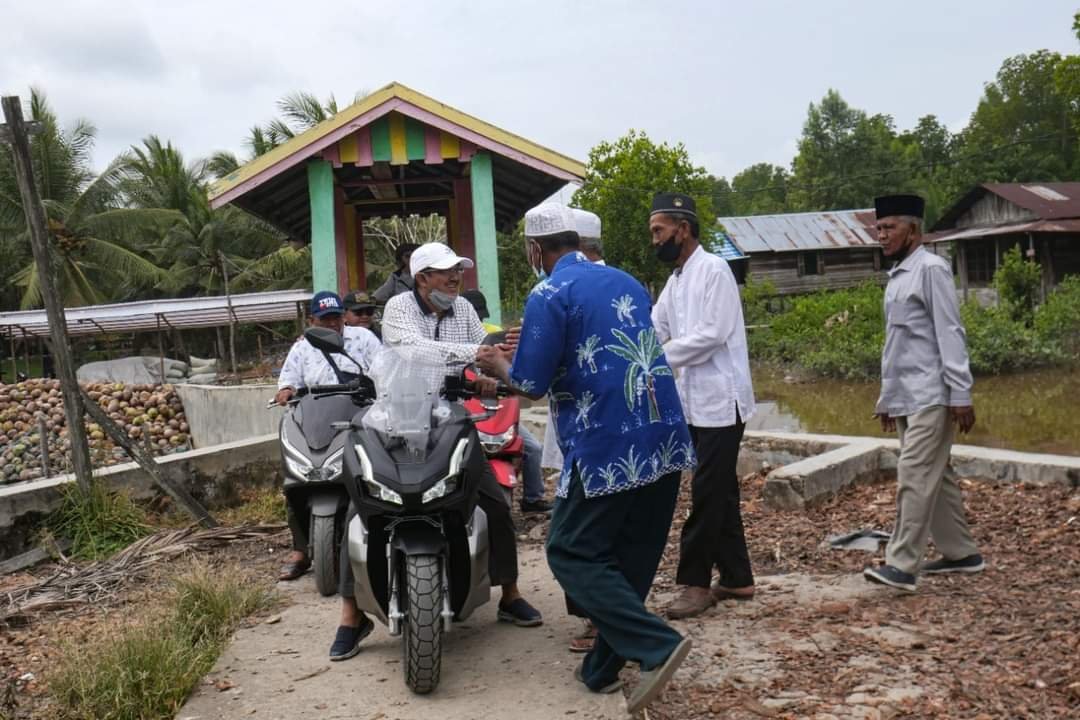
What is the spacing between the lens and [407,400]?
3826mm

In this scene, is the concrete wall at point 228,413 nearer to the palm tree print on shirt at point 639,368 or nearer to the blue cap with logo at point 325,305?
the blue cap with logo at point 325,305

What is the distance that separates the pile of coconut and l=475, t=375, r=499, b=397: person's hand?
12463mm

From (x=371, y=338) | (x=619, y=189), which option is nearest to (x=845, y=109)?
(x=619, y=189)

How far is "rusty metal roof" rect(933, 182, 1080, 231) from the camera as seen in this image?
30312 mm

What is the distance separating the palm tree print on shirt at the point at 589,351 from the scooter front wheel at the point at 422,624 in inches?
36.8

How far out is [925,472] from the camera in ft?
14.3

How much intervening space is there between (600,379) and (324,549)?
2345mm

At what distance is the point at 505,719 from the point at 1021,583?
245cm

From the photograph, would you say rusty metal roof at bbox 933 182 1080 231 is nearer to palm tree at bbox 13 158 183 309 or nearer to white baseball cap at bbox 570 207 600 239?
palm tree at bbox 13 158 183 309

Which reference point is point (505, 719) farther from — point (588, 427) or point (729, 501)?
point (729, 501)

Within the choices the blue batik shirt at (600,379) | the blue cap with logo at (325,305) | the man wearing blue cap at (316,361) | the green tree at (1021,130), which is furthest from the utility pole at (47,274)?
the green tree at (1021,130)

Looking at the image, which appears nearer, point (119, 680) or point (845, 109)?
point (119, 680)

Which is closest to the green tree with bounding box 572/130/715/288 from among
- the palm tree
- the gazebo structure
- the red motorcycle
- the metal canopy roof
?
the metal canopy roof

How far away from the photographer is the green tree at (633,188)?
2894cm
